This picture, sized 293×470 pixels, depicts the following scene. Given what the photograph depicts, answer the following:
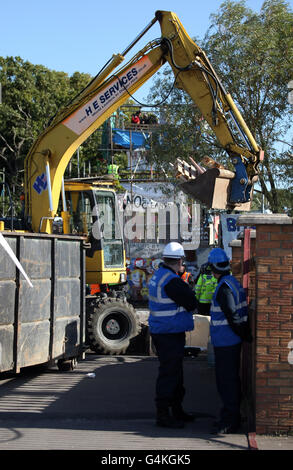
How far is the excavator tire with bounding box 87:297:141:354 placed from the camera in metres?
12.0

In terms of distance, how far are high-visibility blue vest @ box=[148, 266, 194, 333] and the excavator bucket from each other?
319 centimetres

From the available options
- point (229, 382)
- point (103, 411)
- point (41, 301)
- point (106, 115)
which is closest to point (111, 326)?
point (41, 301)

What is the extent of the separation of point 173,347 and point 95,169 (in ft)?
104

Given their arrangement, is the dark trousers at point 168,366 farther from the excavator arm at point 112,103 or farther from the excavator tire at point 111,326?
the excavator arm at point 112,103

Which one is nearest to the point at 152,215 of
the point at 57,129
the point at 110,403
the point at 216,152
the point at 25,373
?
the point at 216,152

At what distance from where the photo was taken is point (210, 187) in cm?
1005

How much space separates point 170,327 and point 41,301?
274cm

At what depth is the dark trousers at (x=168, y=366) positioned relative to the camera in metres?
6.83

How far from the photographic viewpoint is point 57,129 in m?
12.1

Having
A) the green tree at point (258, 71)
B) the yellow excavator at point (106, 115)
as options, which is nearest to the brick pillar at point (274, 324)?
the yellow excavator at point (106, 115)

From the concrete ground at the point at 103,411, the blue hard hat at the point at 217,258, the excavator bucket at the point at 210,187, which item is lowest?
the concrete ground at the point at 103,411

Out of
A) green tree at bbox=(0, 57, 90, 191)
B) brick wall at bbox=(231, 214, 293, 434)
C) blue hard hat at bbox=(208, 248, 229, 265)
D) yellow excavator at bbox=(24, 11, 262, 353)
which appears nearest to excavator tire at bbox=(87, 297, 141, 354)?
yellow excavator at bbox=(24, 11, 262, 353)

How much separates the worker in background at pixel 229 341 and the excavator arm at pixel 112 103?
5454 mm

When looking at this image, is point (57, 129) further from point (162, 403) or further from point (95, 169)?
point (95, 169)
